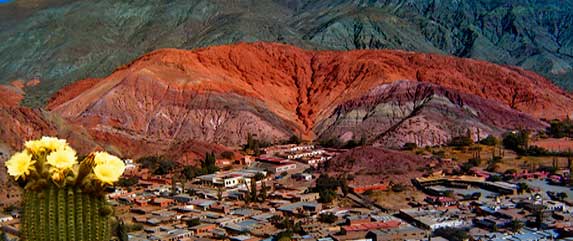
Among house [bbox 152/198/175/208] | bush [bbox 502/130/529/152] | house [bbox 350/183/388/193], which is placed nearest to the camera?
house [bbox 152/198/175/208]

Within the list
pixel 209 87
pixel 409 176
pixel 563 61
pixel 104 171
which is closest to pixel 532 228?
pixel 409 176

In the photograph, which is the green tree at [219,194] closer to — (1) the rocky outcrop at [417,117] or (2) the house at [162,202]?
(2) the house at [162,202]

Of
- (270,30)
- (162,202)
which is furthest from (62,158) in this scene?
(270,30)

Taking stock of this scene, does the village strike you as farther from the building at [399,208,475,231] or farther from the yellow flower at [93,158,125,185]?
the yellow flower at [93,158,125,185]

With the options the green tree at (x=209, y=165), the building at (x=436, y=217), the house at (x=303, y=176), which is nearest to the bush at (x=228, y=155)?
the green tree at (x=209, y=165)

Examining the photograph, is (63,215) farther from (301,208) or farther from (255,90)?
(255,90)

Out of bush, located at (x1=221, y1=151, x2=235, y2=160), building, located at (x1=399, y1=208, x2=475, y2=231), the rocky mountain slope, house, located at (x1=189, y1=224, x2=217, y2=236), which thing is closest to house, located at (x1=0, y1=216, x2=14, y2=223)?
house, located at (x1=189, y1=224, x2=217, y2=236)

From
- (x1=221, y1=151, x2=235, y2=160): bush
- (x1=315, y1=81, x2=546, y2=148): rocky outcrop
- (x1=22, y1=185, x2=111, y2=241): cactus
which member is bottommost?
(x1=22, y1=185, x2=111, y2=241): cactus
